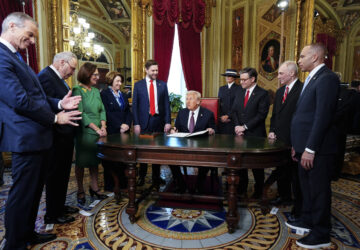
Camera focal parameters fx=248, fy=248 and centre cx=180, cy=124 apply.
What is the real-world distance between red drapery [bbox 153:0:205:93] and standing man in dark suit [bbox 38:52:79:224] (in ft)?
12.8

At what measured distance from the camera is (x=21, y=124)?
1885mm

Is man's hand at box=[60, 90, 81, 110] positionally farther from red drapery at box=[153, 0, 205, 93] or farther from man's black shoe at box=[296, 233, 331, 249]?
red drapery at box=[153, 0, 205, 93]

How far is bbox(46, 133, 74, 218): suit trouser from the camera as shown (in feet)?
8.49

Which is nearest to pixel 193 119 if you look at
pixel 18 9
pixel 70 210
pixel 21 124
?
pixel 70 210

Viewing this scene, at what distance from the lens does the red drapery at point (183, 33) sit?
6.27 meters

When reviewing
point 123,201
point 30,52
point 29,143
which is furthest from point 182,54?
point 29,143

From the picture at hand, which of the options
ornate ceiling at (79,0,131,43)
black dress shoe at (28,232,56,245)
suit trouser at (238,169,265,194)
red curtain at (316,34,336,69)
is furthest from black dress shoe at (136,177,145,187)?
red curtain at (316,34,336,69)

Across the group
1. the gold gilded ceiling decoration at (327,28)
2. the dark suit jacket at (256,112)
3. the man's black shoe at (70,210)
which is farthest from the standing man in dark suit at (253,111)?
the gold gilded ceiling decoration at (327,28)

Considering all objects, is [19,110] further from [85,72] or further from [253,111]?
[253,111]

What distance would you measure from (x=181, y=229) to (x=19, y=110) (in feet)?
6.15

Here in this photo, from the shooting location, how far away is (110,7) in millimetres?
5320

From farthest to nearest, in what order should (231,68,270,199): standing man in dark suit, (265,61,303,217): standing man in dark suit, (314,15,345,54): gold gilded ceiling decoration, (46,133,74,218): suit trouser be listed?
(314,15,345,54): gold gilded ceiling decoration, (231,68,270,199): standing man in dark suit, (265,61,303,217): standing man in dark suit, (46,133,74,218): suit trouser

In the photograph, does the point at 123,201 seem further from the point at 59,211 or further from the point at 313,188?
the point at 313,188

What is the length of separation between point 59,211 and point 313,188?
2.61m
